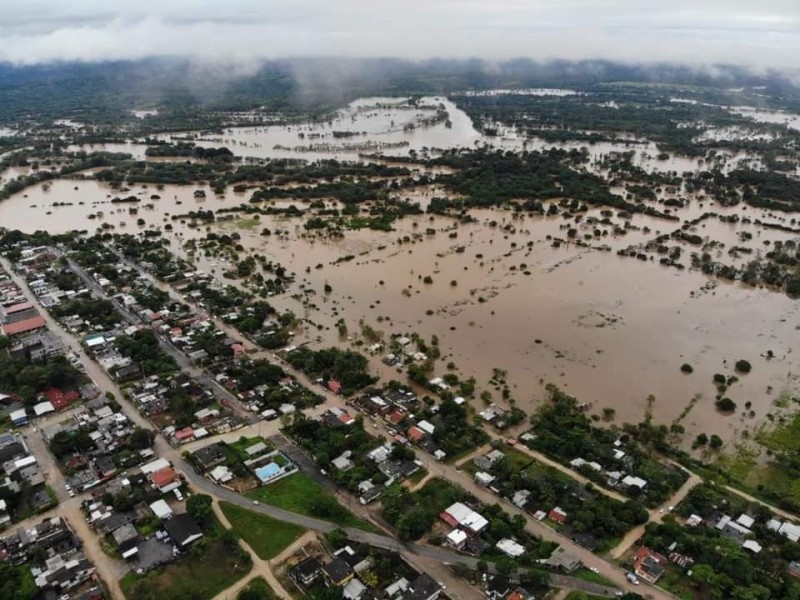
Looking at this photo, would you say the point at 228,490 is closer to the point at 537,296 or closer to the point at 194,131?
the point at 537,296

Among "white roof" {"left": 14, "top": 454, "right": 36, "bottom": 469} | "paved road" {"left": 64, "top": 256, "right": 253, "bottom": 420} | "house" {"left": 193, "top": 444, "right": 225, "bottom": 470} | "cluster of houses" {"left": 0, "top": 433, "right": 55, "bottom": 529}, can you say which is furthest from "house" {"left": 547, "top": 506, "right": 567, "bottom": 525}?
"white roof" {"left": 14, "top": 454, "right": 36, "bottom": 469}

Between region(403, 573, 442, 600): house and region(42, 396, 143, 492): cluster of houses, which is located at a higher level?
region(42, 396, 143, 492): cluster of houses

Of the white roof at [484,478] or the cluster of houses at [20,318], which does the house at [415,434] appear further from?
the cluster of houses at [20,318]

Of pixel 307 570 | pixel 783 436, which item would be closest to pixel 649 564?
pixel 307 570

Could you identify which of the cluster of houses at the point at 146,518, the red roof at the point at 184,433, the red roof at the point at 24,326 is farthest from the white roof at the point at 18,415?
the red roof at the point at 24,326

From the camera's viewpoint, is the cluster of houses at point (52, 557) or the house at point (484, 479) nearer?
the cluster of houses at point (52, 557)

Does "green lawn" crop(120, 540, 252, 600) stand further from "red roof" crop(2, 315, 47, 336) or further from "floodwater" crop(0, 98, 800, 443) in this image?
"red roof" crop(2, 315, 47, 336)

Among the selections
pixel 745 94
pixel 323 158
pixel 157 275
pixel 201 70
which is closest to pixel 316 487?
pixel 157 275
